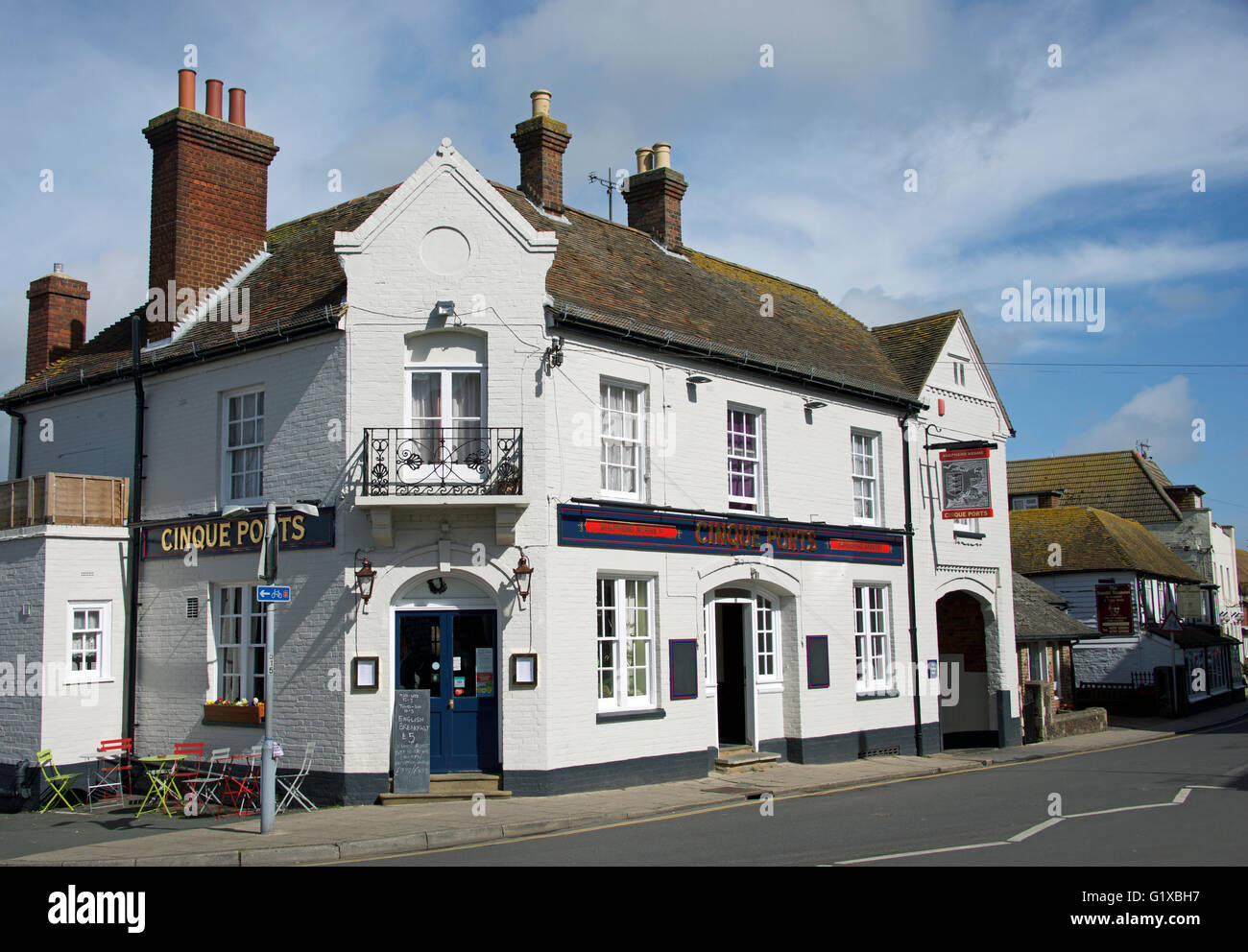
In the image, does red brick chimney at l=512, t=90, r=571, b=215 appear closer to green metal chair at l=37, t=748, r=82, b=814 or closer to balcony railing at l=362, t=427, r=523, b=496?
balcony railing at l=362, t=427, r=523, b=496

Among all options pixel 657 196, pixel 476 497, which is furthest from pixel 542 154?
pixel 476 497

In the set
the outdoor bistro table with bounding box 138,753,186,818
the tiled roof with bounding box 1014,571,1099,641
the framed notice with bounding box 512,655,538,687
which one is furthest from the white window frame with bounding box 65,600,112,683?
the tiled roof with bounding box 1014,571,1099,641

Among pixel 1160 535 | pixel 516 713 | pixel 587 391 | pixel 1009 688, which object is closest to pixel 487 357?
Answer: pixel 587 391

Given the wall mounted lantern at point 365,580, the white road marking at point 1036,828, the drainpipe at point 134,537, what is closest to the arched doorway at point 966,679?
the white road marking at point 1036,828

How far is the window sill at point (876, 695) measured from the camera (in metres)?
21.2

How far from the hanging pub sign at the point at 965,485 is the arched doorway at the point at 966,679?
2461mm

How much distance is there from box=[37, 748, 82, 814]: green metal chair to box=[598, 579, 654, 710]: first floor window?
8.54m

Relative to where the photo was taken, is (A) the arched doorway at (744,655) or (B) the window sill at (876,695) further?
(B) the window sill at (876,695)

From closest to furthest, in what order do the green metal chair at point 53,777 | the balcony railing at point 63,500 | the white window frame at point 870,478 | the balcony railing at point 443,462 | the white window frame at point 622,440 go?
the balcony railing at point 443,462 → the white window frame at point 622,440 → the green metal chair at point 53,777 → the balcony railing at point 63,500 → the white window frame at point 870,478

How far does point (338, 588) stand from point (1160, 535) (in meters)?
45.9

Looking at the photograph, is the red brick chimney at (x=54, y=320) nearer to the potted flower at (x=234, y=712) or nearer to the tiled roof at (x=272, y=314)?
the tiled roof at (x=272, y=314)

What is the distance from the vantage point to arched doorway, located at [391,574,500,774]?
1577cm

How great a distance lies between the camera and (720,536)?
18.6 meters

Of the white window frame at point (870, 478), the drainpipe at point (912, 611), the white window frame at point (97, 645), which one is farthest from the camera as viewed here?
the drainpipe at point (912, 611)
